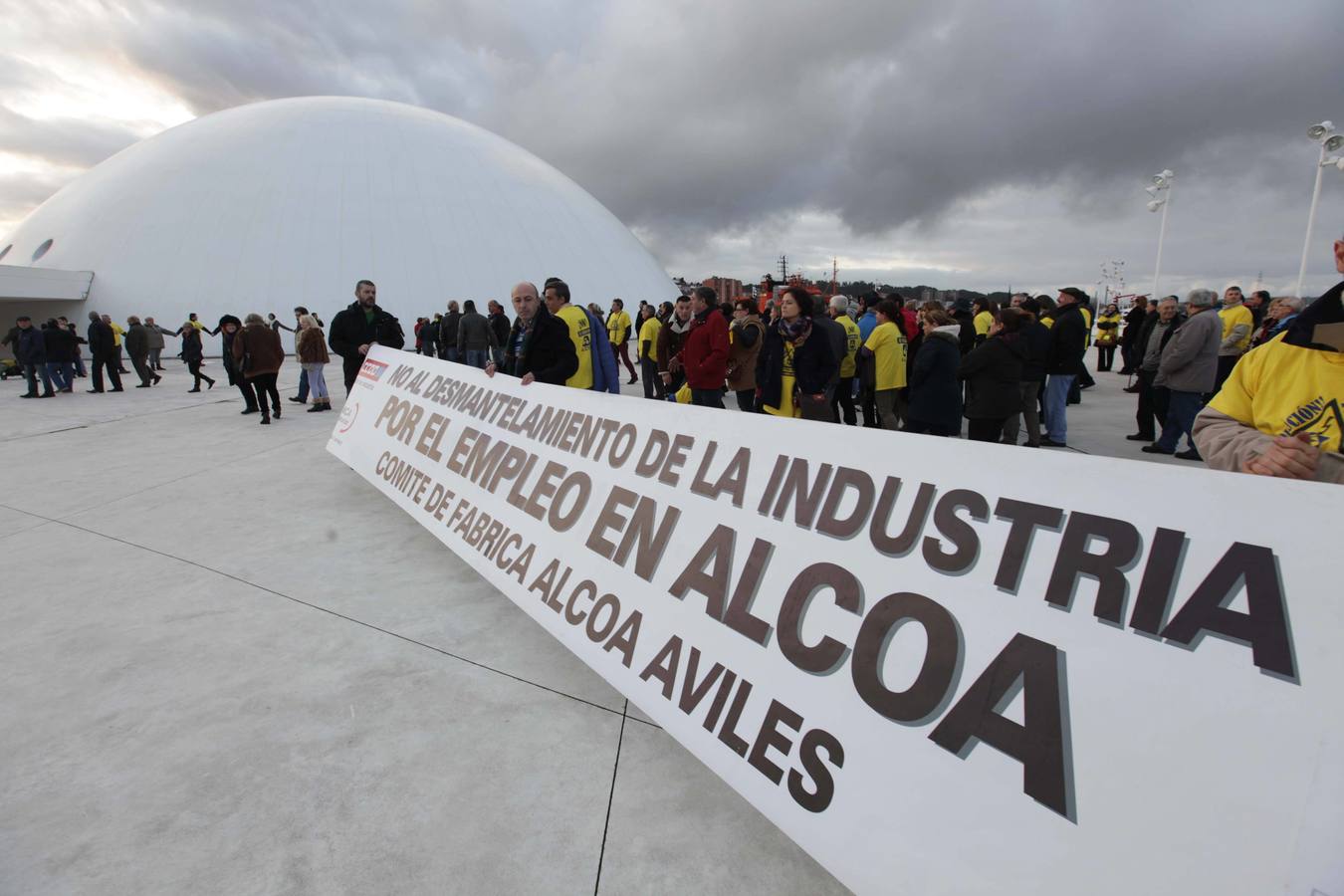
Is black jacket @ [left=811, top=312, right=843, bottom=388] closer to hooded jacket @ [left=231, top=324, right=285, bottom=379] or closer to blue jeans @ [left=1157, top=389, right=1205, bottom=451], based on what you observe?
blue jeans @ [left=1157, top=389, right=1205, bottom=451]

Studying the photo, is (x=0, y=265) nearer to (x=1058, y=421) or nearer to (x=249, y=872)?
(x=249, y=872)

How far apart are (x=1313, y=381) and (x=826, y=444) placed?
1.36 meters

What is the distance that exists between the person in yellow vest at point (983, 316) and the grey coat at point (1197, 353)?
2.88 m

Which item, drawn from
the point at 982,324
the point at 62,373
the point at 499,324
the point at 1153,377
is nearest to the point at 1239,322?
the point at 1153,377

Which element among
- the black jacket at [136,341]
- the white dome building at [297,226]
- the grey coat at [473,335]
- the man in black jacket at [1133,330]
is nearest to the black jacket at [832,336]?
the grey coat at [473,335]

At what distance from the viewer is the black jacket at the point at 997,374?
499 cm

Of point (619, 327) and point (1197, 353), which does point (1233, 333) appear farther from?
point (619, 327)

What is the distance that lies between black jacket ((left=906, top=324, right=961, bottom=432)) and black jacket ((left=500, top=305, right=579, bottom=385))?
295cm

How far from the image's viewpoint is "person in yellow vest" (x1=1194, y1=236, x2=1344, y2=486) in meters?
1.55

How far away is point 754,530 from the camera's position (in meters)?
2.09

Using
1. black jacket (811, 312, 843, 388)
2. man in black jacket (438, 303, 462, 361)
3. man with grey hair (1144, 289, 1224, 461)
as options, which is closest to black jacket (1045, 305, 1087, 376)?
man with grey hair (1144, 289, 1224, 461)

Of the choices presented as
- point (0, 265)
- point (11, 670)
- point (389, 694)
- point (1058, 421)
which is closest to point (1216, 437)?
point (389, 694)

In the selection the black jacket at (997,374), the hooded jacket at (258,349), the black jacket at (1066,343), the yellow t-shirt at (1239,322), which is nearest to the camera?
the black jacket at (997,374)

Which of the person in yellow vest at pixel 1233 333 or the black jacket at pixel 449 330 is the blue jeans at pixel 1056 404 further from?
the black jacket at pixel 449 330
